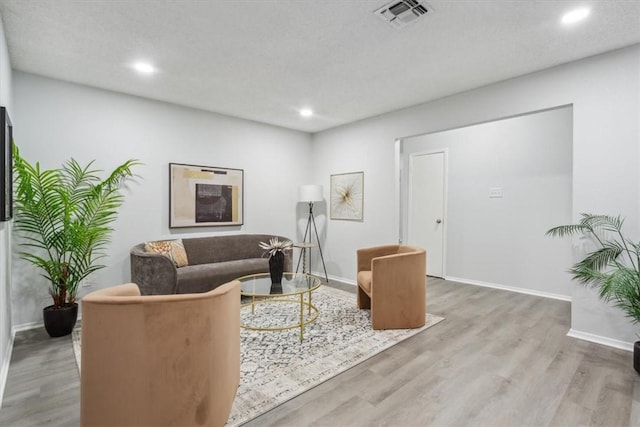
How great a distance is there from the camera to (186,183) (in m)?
4.42

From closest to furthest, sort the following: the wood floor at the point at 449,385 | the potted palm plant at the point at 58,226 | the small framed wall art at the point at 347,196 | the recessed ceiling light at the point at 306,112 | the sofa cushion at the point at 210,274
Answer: the wood floor at the point at 449,385 → the potted palm plant at the point at 58,226 → the sofa cushion at the point at 210,274 → the recessed ceiling light at the point at 306,112 → the small framed wall art at the point at 347,196

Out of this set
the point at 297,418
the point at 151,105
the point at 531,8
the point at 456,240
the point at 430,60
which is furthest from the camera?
the point at 456,240

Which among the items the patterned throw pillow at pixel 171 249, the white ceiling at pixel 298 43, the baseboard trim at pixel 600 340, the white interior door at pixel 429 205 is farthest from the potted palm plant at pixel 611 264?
the patterned throw pillow at pixel 171 249

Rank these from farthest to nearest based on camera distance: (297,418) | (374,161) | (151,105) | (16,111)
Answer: (374,161)
(151,105)
(16,111)
(297,418)

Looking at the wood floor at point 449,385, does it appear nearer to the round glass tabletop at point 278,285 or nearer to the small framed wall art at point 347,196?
the round glass tabletop at point 278,285

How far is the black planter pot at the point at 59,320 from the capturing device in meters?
3.03

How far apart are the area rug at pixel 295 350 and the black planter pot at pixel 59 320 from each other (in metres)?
0.11

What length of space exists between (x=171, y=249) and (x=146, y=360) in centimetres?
277

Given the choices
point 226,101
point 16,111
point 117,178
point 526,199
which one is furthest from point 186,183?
point 526,199

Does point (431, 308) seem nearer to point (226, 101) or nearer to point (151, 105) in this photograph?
point (226, 101)

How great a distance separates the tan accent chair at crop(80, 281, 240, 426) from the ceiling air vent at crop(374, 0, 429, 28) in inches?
85.8

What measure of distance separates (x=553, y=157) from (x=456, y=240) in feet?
5.78

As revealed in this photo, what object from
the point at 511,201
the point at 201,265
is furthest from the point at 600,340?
the point at 201,265

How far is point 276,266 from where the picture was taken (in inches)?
133
